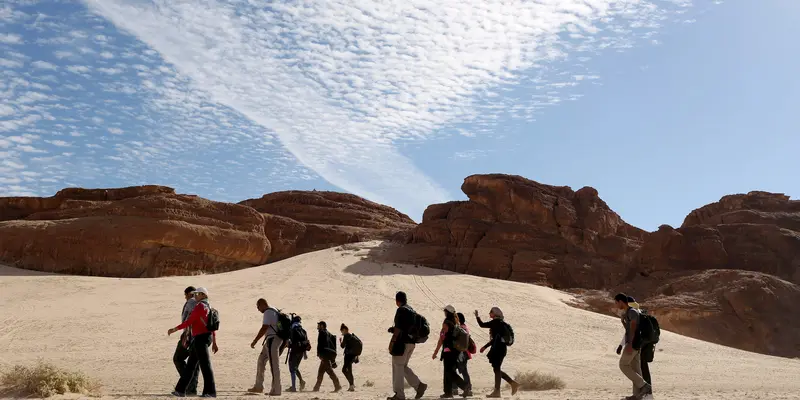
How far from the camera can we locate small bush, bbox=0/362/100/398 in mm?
9469

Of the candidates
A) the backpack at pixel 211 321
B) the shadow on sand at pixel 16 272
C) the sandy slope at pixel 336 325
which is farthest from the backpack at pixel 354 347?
the shadow on sand at pixel 16 272

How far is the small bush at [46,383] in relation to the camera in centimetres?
947

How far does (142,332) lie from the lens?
19.5 metres

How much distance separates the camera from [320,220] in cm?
4591

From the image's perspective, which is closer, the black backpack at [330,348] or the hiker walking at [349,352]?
the black backpack at [330,348]

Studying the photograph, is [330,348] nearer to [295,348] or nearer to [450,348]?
[295,348]

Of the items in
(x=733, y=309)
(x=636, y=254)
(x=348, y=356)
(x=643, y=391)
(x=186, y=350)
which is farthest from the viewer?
(x=636, y=254)

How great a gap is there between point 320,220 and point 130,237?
1746 cm

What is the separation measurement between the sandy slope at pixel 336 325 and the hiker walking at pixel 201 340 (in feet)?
3.42

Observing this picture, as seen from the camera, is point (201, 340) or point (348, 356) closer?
point (201, 340)

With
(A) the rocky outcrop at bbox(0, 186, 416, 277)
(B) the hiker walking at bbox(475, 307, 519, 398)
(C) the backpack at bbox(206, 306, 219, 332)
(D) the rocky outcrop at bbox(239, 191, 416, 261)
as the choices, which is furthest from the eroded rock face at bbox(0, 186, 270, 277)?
(B) the hiker walking at bbox(475, 307, 519, 398)

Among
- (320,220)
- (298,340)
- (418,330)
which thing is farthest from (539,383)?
(320,220)

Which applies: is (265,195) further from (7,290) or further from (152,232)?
(7,290)

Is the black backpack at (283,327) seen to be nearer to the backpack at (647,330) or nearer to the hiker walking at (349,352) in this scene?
the hiker walking at (349,352)
